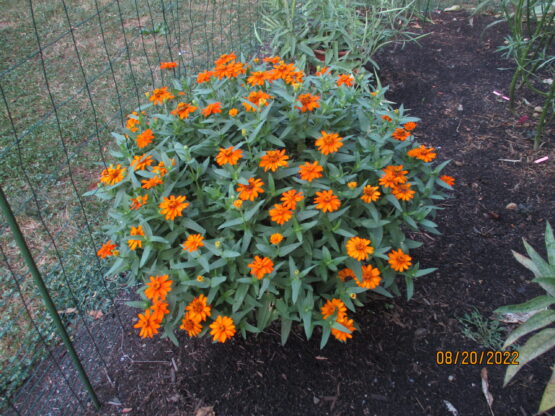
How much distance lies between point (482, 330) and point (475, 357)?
0.52ft

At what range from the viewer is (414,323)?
2152mm

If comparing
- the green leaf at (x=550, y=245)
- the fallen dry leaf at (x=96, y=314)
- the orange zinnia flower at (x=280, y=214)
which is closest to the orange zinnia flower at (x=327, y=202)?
the orange zinnia flower at (x=280, y=214)

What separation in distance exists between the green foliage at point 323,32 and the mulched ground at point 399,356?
5.40ft

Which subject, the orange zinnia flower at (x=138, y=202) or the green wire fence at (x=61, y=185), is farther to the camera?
the green wire fence at (x=61, y=185)

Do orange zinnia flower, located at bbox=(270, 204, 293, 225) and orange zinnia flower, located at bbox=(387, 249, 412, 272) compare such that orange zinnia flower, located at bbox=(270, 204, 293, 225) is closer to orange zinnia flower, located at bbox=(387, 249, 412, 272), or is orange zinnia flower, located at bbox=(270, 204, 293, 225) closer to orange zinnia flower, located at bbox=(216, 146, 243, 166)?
orange zinnia flower, located at bbox=(216, 146, 243, 166)

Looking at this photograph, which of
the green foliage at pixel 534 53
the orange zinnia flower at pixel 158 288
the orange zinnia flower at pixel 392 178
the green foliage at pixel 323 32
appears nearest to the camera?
the orange zinnia flower at pixel 158 288

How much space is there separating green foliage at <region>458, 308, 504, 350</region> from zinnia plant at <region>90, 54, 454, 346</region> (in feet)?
1.57

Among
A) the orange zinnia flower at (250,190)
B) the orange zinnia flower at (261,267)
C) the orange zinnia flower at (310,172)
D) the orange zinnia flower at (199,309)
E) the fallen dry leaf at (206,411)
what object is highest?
the orange zinnia flower at (310,172)

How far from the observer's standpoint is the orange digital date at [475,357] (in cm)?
198

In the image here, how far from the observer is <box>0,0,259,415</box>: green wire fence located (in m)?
2.04

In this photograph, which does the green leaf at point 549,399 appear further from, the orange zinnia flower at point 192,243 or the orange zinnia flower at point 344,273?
the orange zinnia flower at point 192,243

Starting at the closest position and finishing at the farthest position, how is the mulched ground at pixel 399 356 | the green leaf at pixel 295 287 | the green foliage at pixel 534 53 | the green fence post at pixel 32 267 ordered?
1. the green fence post at pixel 32 267
2. the green leaf at pixel 295 287
3. the mulched ground at pixel 399 356
4. the green foliage at pixel 534 53

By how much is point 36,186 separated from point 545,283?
3282mm

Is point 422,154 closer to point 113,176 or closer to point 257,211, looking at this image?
point 257,211
